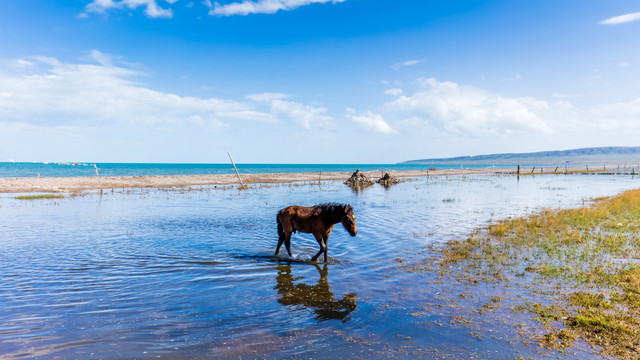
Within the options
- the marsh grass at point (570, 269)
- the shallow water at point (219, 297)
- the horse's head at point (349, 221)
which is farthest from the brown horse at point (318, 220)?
the marsh grass at point (570, 269)

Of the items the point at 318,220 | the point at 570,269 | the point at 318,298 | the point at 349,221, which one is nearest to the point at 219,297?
the point at 318,298

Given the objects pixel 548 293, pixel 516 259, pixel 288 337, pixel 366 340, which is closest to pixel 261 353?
pixel 288 337

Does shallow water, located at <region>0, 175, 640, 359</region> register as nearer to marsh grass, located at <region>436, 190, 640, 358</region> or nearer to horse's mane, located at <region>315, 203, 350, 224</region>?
marsh grass, located at <region>436, 190, 640, 358</region>

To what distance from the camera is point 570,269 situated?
35.7ft

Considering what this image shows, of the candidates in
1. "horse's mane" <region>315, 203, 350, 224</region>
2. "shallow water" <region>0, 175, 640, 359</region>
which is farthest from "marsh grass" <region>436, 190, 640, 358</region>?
"horse's mane" <region>315, 203, 350, 224</region>

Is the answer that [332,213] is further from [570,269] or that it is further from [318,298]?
[570,269]

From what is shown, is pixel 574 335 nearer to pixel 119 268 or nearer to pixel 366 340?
pixel 366 340

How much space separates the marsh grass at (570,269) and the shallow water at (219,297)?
4.29 feet

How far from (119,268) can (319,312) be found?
7.43 metres

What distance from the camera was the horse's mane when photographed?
1202 cm

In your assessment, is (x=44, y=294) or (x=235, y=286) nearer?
(x=44, y=294)

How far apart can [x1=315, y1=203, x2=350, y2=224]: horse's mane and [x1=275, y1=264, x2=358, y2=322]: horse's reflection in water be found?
194cm

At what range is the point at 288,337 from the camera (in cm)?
706

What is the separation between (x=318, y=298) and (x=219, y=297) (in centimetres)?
258
